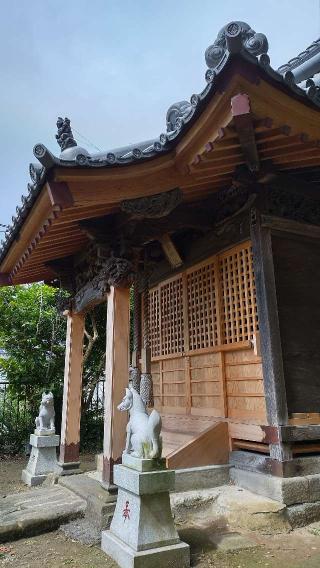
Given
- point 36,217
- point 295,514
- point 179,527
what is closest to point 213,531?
point 179,527

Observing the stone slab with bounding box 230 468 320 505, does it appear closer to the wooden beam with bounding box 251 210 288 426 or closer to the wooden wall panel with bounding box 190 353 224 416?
the wooden beam with bounding box 251 210 288 426

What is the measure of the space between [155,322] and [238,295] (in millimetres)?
2438

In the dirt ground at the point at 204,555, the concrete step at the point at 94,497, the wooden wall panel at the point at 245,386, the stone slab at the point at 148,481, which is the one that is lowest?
the dirt ground at the point at 204,555

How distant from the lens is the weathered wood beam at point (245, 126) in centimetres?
325

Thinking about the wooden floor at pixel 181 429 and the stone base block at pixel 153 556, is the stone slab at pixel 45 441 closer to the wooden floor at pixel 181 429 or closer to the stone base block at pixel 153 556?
the wooden floor at pixel 181 429

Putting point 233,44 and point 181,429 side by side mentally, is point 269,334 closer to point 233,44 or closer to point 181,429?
point 181,429

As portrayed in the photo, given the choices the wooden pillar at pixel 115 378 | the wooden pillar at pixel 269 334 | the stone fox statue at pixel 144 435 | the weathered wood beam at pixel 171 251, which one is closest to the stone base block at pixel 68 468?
the wooden pillar at pixel 115 378

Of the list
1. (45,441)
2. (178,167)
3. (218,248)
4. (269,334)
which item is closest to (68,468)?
(45,441)

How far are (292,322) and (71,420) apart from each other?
4.06 m

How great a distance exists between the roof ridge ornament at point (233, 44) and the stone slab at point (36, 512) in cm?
487

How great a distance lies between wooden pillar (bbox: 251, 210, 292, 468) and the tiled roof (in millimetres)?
1769

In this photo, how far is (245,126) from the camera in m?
3.56

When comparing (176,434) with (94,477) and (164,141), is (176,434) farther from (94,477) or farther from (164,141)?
(164,141)

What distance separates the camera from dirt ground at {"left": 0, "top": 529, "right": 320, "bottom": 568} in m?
3.58
